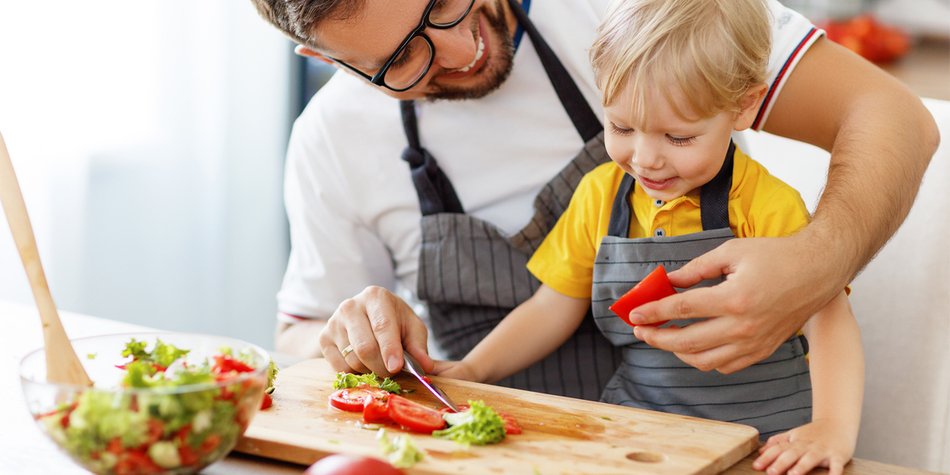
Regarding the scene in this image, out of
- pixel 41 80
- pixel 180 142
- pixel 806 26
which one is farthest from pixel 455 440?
pixel 180 142

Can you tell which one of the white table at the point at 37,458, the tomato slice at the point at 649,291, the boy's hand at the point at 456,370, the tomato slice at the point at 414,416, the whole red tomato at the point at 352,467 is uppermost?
the tomato slice at the point at 649,291

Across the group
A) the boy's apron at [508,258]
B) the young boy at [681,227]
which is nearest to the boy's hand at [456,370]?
the young boy at [681,227]

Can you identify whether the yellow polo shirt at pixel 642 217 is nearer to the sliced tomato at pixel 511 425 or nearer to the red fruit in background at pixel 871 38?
the sliced tomato at pixel 511 425

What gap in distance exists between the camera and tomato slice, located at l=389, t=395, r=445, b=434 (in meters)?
1.10

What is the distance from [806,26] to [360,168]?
81 cm

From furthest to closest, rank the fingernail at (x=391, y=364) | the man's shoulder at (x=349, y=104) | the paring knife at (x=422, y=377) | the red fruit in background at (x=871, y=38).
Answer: the red fruit in background at (x=871, y=38) → the man's shoulder at (x=349, y=104) → the fingernail at (x=391, y=364) → the paring knife at (x=422, y=377)

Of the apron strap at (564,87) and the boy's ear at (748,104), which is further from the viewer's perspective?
the apron strap at (564,87)

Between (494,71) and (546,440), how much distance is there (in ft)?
2.57

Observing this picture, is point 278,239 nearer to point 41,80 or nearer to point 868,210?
point 41,80

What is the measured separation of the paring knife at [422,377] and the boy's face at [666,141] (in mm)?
386

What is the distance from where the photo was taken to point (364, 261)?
1.85 m

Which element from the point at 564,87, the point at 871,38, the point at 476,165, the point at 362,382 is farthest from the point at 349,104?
the point at 871,38

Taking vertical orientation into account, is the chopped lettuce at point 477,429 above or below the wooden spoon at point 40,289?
below

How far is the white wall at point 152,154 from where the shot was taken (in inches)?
90.9
